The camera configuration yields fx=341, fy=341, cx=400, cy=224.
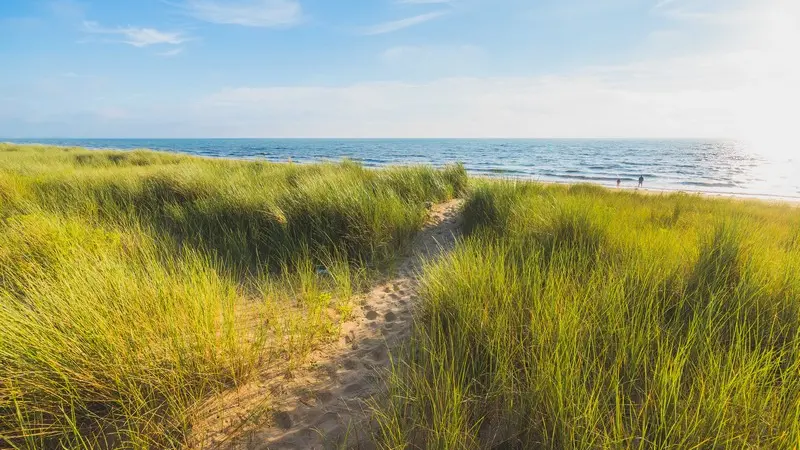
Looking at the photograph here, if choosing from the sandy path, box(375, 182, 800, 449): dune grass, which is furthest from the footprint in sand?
box(375, 182, 800, 449): dune grass

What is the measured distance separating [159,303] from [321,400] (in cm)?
148

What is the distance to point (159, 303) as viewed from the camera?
2.66 metres

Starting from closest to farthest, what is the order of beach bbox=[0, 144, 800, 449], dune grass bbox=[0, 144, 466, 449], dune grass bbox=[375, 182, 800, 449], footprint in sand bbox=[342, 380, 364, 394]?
dune grass bbox=[375, 182, 800, 449] → beach bbox=[0, 144, 800, 449] → dune grass bbox=[0, 144, 466, 449] → footprint in sand bbox=[342, 380, 364, 394]

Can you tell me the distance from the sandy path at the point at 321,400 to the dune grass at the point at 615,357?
0.86 feet

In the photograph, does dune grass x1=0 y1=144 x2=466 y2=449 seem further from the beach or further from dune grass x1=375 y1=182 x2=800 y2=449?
dune grass x1=375 y1=182 x2=800 y2=449

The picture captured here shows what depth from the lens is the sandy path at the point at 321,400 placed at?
2.10 m

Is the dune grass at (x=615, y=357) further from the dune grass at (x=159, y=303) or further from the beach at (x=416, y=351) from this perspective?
the dune grass at (x=159, y=303)

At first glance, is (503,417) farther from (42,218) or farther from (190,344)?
(42,218)

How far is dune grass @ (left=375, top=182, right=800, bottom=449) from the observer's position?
5.51ft

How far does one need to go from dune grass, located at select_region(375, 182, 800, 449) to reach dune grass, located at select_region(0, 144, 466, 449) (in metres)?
1.25

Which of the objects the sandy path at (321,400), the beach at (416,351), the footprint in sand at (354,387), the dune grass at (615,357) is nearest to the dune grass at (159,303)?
the beach at (416,351)

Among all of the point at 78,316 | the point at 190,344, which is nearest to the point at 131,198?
the point at 78,316

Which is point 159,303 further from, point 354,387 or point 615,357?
point 615,357

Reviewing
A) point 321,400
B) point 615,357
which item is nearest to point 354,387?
point 321,400
